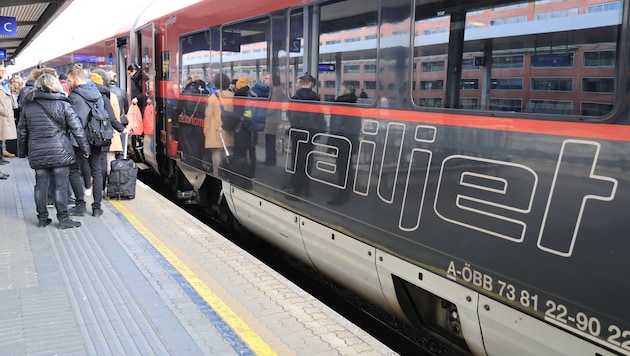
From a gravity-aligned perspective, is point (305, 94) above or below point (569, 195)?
above

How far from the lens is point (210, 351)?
3270 millimetres

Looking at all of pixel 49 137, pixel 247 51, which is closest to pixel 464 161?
pixel 247 51

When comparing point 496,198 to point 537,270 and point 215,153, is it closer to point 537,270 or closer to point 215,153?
point 537,270

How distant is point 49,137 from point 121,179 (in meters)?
1.75

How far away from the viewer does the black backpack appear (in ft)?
20.9

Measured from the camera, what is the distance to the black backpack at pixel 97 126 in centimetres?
636

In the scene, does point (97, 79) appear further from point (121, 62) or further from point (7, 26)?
point (7, 26)

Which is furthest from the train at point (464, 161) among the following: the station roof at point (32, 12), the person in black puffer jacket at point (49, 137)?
the station roof at point (32, 12)

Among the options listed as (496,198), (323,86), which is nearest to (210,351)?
(496,198)

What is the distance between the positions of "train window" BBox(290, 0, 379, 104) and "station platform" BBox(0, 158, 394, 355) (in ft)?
5.24

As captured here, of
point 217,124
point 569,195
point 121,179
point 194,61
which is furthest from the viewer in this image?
point 121,179

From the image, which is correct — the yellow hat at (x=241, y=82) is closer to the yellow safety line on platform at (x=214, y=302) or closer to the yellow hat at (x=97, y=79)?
the yellow safety line on platform at (x=214, y=302)

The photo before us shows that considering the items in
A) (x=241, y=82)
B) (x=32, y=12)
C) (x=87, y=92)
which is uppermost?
(x=32, y=12)

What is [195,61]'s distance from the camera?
23.6 ft
